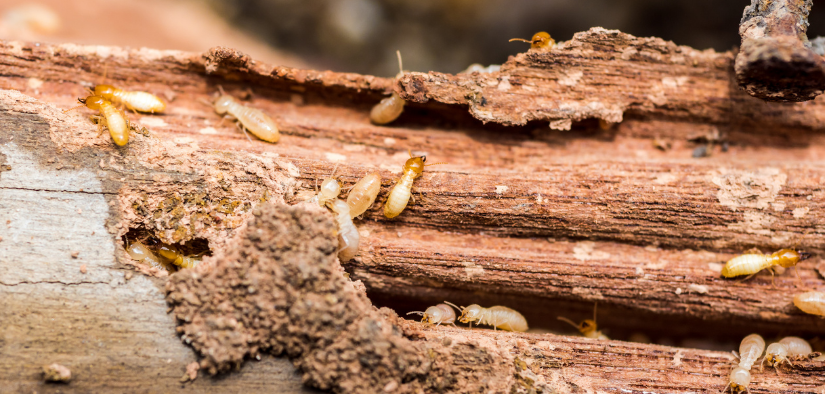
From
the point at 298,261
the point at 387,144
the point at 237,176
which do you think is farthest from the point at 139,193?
the point at 387,144

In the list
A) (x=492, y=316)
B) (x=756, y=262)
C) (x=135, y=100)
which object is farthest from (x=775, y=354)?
(x=135, y=100)

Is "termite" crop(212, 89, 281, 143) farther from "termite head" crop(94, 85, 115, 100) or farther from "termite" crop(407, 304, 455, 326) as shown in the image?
"termite" crop(407, 304, 455, 326)

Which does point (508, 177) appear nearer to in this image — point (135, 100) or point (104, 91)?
point (135, 100)

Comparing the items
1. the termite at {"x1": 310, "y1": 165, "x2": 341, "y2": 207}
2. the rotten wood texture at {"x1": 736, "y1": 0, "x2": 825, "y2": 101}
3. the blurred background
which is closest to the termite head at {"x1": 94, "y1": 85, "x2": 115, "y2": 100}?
the termite at {"x1": 310, "y1": 165, "x2": 341, "y2": 207}

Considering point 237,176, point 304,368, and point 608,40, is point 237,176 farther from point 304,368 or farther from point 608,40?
point 608,40

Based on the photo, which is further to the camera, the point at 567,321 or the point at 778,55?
the point at 567,321

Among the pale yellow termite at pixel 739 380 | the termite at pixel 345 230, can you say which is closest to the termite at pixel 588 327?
the pale yellow termite at pixel 739 380
